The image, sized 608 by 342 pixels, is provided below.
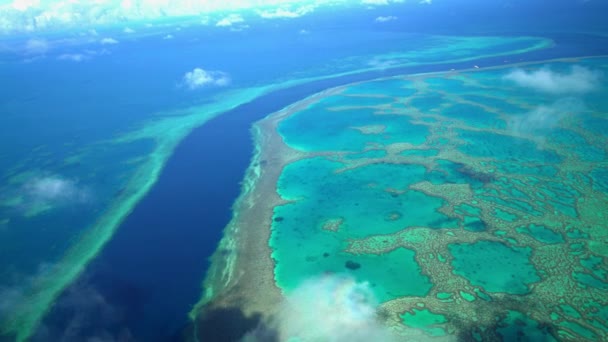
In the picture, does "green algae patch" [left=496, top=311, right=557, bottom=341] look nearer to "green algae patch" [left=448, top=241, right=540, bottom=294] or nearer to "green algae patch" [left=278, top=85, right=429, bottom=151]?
"green algae patch" [left=448, top=241, right=540, bottom=294]

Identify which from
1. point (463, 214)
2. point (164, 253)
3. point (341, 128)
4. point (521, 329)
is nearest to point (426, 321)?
point (521, 329)

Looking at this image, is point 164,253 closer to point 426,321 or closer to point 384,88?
point 426,321

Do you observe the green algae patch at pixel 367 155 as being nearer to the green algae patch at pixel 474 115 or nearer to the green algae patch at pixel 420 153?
the green algae patch at pixel 420 153

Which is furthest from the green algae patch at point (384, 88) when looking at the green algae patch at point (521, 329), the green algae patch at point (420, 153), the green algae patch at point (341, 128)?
the green algae patch at point (521, 329)

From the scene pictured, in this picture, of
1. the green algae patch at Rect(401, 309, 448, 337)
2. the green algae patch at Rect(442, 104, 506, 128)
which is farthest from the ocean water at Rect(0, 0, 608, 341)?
the green algae patch at Rect(442, 104, 506, 128)

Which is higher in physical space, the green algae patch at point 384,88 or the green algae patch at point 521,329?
the green algae patch at point 384,88

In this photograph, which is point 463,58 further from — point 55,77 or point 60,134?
point 55,77

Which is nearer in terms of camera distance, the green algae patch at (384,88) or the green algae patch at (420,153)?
the green algae patch at (420,153)
